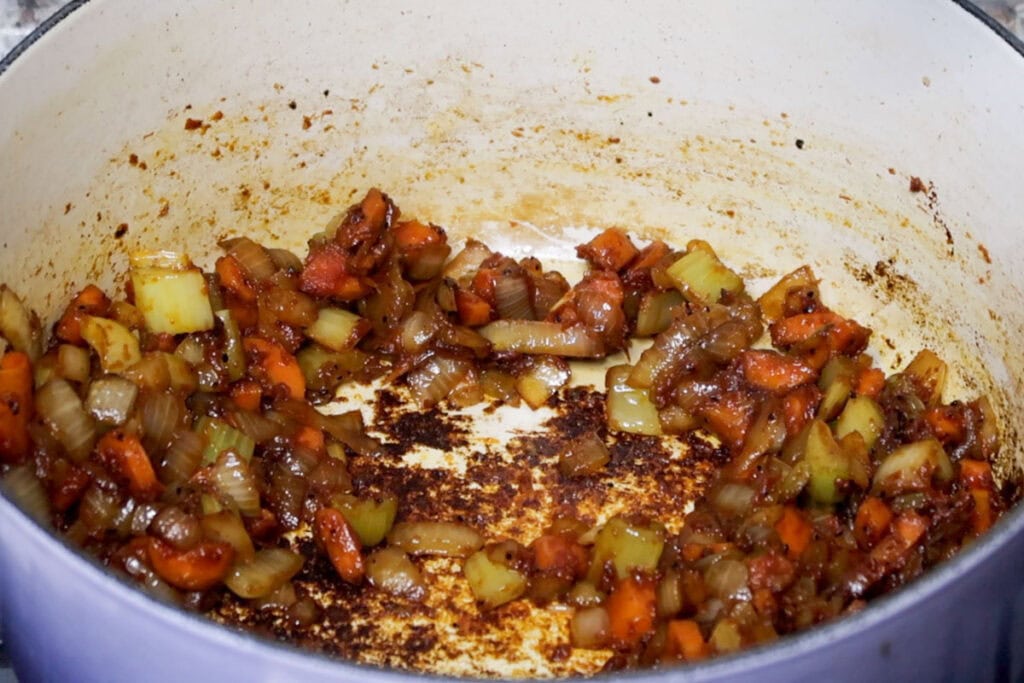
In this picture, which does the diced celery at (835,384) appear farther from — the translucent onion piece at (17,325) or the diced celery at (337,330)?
the translucent onion piece at (17,325)

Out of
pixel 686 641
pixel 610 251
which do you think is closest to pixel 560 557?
pixel 686 641

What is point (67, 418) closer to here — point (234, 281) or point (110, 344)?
point (110, 344)

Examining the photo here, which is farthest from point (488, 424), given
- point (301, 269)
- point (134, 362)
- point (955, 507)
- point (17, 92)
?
point (17, 92)

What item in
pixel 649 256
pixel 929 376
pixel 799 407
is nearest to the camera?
pixel 799 407

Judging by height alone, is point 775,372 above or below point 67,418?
below

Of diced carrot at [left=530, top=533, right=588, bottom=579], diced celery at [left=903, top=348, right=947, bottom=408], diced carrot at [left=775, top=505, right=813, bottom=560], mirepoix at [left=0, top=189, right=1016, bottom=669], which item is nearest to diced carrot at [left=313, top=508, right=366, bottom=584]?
mirepoix at [left=0, top=189, right=1016, bottom=669]

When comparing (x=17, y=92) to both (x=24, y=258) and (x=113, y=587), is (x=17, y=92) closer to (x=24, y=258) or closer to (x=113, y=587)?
(x=24, y=258)

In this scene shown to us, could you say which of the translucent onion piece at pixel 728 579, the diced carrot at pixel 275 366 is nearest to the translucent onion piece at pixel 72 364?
the diced carrot at pixel 275 366
